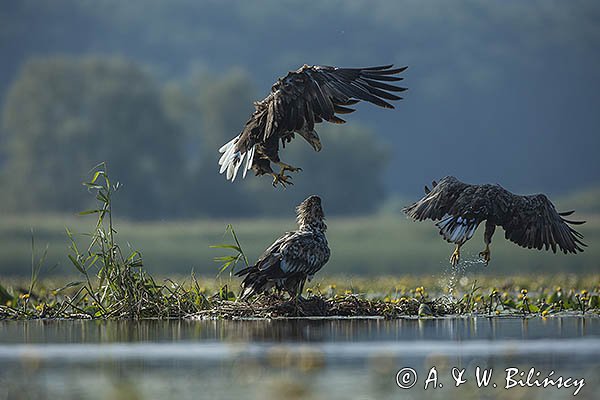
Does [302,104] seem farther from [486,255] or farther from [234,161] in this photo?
[486,255]

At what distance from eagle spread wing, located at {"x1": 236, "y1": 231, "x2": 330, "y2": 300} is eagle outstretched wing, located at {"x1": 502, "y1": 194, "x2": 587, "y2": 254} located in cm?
193

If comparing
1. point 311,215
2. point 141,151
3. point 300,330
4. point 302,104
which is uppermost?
point 141,151

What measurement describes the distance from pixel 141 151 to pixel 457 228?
63.2 metres

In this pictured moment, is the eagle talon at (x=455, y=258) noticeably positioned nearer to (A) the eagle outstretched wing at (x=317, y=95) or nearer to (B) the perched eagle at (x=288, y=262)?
(B) the perched eagle at (x=288, y=262)

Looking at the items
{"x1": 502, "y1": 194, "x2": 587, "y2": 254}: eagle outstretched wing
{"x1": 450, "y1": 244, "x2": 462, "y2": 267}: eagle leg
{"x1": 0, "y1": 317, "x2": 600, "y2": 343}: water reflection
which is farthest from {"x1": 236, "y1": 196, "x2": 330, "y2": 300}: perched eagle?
{"x1": 502, "y1": 194, "x2": 587, "y2": 254}: eagle outstretched wing

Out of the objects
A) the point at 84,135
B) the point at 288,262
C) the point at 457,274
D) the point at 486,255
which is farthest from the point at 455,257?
the point at 84,135

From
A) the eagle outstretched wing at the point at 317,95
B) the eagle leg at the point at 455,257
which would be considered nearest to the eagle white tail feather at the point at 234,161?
the eagle outstretched wing at the point at 317,95

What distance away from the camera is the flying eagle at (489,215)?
11.8 meters

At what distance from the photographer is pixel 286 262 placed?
11102mm

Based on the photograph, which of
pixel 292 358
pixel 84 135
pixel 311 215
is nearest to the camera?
pixel 292 358

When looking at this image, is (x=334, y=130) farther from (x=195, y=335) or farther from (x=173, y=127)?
(x=195, y=335)

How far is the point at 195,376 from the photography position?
779 cm

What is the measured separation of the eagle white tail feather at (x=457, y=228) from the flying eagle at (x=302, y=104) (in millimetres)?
1158

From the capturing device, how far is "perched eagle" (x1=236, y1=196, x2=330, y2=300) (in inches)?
438
